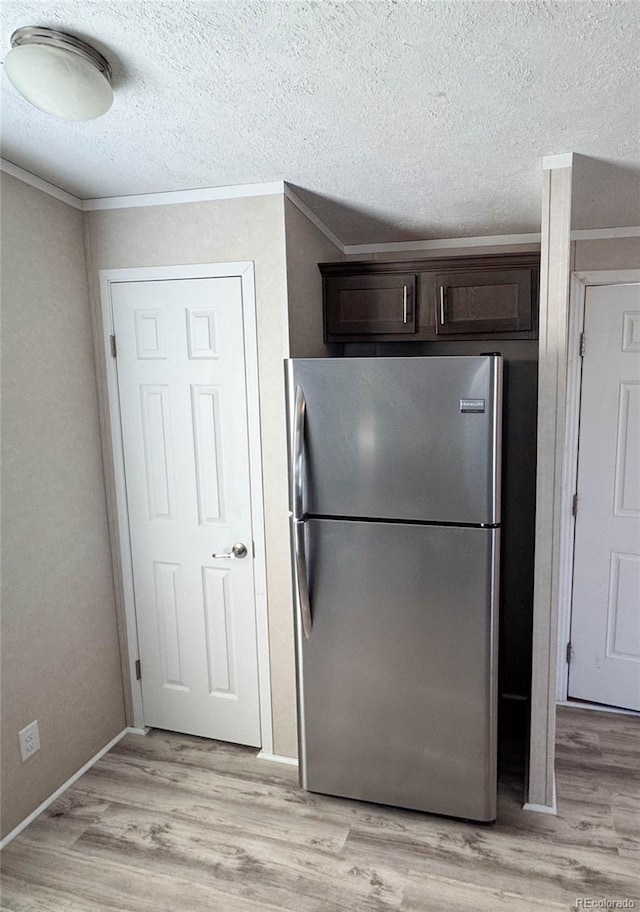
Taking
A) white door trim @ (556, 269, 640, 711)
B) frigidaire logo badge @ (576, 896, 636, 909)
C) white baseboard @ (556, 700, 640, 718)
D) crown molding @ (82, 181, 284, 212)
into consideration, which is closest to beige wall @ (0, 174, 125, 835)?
crown molding @ (82, 181, 284, 212)

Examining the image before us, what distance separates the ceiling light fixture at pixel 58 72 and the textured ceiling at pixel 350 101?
3 centimetres

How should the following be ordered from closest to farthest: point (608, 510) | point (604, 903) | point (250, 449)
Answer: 1. point (604, 903)
2. point (250, 449)
3. point (608, 510)

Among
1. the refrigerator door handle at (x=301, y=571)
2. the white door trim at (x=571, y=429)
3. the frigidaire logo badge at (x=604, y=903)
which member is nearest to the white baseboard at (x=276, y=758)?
the refrigerator door handle at (x=301, y=571)

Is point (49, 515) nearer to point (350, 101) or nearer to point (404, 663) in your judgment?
point (404, 663)

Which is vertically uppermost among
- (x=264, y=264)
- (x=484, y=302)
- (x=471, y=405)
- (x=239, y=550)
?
(x=264, y=264)

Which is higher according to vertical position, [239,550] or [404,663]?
[239,550]

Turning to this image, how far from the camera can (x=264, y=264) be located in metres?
2.21

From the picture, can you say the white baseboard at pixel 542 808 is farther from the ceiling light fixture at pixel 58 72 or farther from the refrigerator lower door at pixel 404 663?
the ceiling light fixture at pixel 58 72

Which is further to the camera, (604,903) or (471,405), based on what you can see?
(471,405)

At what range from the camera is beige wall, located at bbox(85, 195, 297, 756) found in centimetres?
221

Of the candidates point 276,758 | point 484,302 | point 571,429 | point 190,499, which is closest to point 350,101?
point 484,302

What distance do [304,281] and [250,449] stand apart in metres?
0.74

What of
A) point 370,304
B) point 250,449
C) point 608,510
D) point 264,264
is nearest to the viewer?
point 264,264

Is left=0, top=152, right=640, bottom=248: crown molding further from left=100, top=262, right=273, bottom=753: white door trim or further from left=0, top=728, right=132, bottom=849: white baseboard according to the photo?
left=0, top=728, right=132, bottom=849: white baseboard
